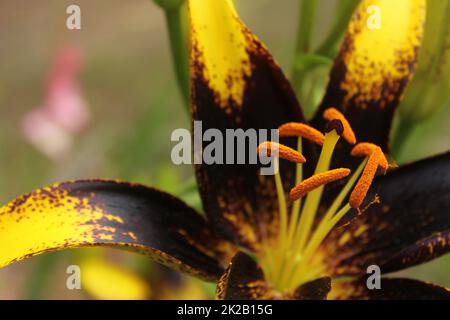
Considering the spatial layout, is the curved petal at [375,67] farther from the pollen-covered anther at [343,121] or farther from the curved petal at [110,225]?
the curved petal at [110,225]

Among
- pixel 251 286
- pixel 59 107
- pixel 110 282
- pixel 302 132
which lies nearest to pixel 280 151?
pixel 302 132

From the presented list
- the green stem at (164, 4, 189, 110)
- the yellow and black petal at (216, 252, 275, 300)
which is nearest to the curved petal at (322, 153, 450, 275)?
the yellow and black petal at (216, 252, 275, 300)

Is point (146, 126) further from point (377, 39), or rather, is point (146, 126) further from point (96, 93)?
point (377, 39)

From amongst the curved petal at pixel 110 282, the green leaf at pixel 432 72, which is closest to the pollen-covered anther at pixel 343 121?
the green leaf at pixel 432 72

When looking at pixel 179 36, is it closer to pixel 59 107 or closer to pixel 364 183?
pixel 364 183

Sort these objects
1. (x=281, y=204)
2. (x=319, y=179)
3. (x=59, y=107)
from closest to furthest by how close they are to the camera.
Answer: (x=319, y=179) < (x=281, y=204) < (x=59, y=107)

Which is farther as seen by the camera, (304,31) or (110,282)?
(110,282)

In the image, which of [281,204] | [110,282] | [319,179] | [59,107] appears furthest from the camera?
[59,107]
